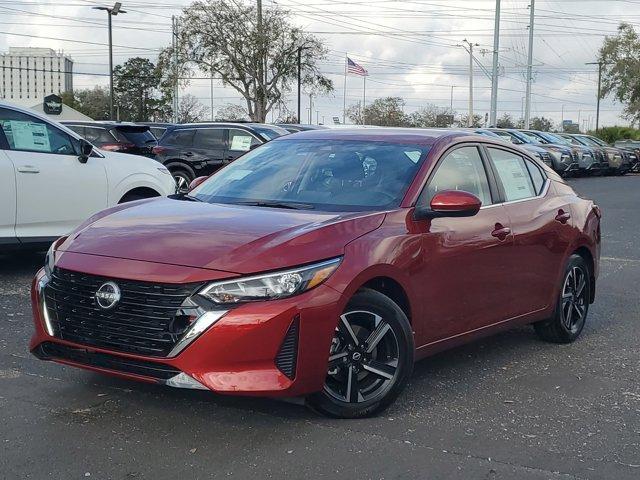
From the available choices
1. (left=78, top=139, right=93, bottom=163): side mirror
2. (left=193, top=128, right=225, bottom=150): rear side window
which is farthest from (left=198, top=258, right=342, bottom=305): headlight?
(left=193, top=128, right=225, bottom=150): rear side window

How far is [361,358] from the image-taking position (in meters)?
4.43

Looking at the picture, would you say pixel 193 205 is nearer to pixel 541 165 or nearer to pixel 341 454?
pixel 341 454

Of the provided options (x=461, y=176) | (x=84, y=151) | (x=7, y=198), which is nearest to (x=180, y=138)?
(x=84, y=151)

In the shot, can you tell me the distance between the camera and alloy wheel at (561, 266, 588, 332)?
250 inches

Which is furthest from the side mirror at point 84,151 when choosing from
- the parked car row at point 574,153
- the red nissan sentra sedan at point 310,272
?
the parked car row at point 574,153

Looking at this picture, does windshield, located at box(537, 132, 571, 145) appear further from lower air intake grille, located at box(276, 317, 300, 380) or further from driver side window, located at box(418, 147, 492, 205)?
lower air intake grille, located at box(276, 317, 300, 380)

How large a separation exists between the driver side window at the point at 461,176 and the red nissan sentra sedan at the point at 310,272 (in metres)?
0.01

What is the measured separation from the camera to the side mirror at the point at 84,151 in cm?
864

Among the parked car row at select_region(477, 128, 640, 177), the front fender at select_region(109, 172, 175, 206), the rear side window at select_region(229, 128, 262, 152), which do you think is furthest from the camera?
the parked car row at select_region(477, 128, 640, 177)

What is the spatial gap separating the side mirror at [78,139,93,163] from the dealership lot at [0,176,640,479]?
309cm

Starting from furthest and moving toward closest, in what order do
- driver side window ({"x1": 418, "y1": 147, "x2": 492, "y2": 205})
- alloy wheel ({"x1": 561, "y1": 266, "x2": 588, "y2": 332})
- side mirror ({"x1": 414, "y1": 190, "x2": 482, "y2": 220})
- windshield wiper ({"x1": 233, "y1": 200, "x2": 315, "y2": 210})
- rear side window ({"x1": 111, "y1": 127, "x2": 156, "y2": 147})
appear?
rear side window ({"x1": 111, "y1": 127, "x2": 156, "y2": 147}) → alloy wheel ({"x1": 561, "y1": 266, "x2": 588, "y2": 332}) → driver side window ({"x1": 418, "y1": 147, "x2": 492, "y2": 205}) → windshield wiper ({"x1": 233, "y1": 200, "x2": 315, "y2": 210}) → side mirror ({"x1": 414, "y1": 190, "x2": 482, "y2": 220})

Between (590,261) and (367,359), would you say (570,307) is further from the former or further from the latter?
(367,359)

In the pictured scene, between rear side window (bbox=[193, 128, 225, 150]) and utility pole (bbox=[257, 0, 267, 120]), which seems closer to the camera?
rear side window (bbox=[193, 128, 225, 150])

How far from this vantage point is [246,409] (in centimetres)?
457
